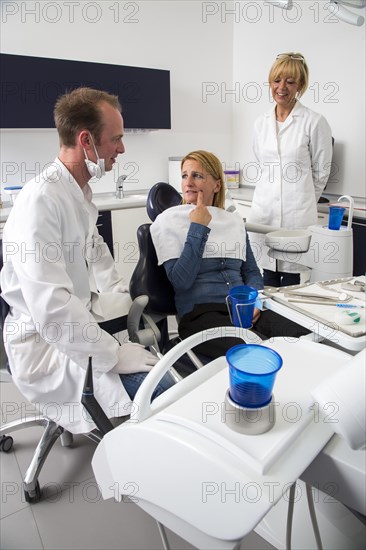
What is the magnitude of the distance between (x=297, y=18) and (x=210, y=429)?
377 cm

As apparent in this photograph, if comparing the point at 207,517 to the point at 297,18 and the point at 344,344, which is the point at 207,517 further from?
the point at 297,18

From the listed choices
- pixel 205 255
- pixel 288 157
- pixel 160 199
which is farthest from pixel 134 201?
pixel 205 255

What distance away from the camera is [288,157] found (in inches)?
97.4

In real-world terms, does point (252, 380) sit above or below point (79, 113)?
below

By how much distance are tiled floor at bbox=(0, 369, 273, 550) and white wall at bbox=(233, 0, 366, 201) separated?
2.75 metres

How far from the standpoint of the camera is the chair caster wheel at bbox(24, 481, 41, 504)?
148 cm

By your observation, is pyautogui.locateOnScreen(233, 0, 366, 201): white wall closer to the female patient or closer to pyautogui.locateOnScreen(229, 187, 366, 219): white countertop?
pyautogui.locateOnScreen(229, 187, 366, 219): white countertop

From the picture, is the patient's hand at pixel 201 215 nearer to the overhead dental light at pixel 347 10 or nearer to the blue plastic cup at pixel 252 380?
the blue plastic cup at pixel 252 380

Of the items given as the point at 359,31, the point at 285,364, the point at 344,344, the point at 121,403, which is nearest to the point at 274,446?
the point at 285,364

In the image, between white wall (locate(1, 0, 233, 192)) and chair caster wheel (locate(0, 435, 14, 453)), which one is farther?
white wall (locate(1, 0, 233, 192))

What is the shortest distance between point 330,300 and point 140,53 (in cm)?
A: 341

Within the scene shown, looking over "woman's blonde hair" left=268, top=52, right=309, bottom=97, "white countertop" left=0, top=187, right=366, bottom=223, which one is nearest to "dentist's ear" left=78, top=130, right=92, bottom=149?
"woman's blonde hair" left=268, top=52, right=309, bottom=97

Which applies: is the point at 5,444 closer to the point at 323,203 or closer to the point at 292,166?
the point at 292,166

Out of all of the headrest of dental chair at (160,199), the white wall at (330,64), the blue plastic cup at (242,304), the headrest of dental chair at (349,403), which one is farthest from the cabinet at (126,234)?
the headrest of dental chair at (349,403)
